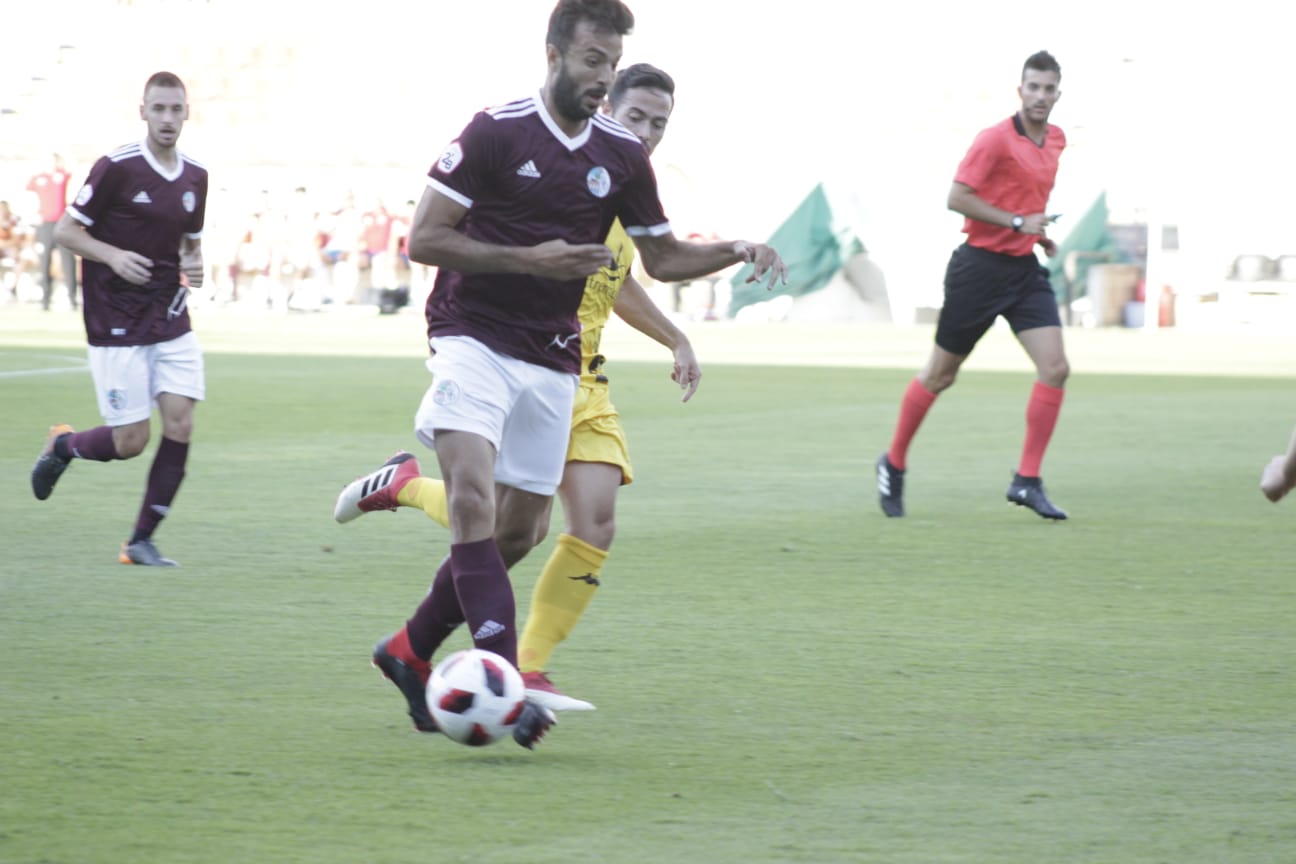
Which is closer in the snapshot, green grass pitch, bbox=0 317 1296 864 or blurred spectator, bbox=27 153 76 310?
green grass pitch, bbox=0 317 1296 864

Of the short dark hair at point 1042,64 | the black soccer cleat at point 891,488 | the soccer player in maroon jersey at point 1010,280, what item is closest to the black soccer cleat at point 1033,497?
the soccer player in maroon jersey at point 1010,280

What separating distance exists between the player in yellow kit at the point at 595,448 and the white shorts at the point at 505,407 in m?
0.25

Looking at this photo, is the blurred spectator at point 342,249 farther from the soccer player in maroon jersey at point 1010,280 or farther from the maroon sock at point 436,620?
the maroon sock at point 436,620

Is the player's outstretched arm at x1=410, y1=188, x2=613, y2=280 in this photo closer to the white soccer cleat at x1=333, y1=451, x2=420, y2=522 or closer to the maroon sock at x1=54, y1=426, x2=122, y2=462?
the white soccer cleat at x1=333, y1=451, x2=420, y2=522

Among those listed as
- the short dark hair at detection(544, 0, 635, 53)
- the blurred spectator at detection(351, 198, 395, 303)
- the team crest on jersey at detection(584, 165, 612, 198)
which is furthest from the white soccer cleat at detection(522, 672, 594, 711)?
the blurred spectator at detection(351, 198, 395, 303)

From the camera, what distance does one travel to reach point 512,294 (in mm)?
5340

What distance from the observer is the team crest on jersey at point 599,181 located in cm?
532

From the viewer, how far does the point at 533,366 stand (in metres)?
5.36

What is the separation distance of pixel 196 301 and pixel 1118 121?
2147 centimetres

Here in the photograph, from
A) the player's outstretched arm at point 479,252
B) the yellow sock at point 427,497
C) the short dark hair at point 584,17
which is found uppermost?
the short dark hair at point 584,17

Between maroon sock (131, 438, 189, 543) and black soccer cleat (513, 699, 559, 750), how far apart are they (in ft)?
12.2

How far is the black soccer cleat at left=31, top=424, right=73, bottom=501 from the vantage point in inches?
359

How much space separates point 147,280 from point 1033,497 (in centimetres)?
429

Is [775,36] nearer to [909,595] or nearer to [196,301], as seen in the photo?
[196,301]
